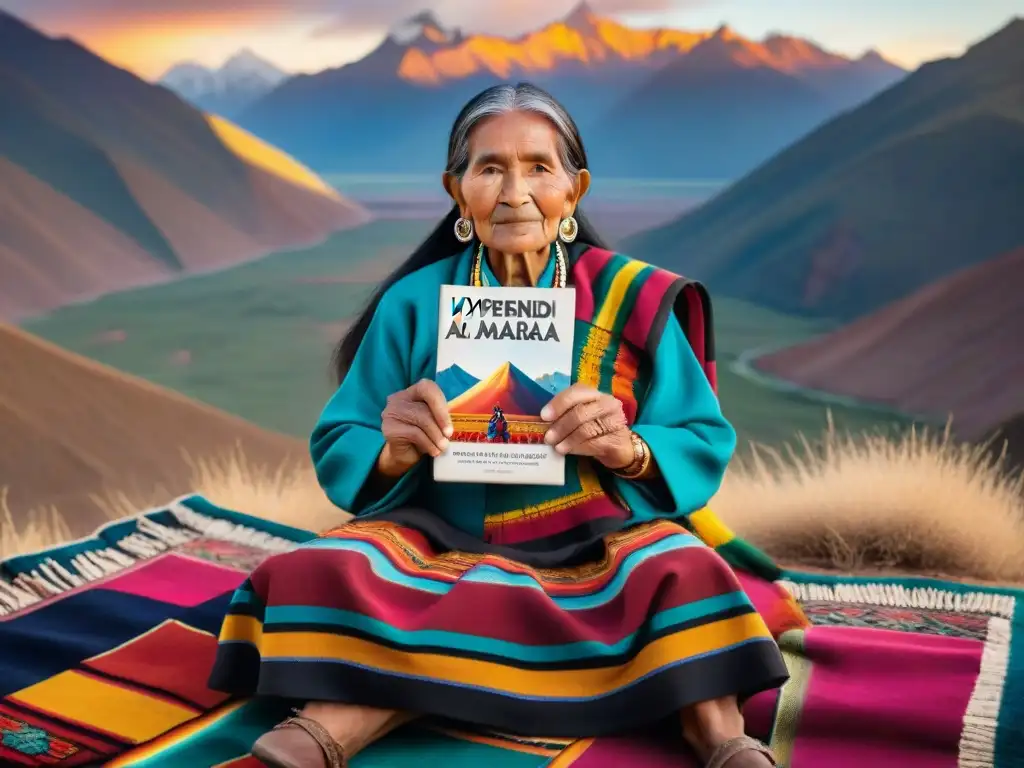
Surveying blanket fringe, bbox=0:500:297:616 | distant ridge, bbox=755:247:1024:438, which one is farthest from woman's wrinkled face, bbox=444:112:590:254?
distant ridge, bbox=755:247:1024:438

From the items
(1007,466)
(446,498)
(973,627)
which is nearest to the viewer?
(446,498)

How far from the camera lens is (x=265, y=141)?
6758mm

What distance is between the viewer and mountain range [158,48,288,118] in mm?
6391

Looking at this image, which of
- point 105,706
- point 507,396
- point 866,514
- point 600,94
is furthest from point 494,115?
point 600,94

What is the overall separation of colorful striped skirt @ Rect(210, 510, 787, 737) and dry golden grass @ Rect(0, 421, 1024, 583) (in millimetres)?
1845

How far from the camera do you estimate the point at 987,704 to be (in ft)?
9.11

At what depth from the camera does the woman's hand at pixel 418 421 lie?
2.64 m

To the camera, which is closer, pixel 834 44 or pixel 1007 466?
pixel 1007 466

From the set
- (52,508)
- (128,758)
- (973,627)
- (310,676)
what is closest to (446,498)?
(310,676)

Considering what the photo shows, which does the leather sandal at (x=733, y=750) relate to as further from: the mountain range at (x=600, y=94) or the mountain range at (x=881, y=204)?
the mountain range at (x=600, y=94)

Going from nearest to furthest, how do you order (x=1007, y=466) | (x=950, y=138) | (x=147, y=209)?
(x=1007, y=466) → (x=950, y=138) → (x=147, y=209)

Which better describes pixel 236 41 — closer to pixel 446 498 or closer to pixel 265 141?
pixel 265 141

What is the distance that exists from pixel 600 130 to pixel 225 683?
4571mm

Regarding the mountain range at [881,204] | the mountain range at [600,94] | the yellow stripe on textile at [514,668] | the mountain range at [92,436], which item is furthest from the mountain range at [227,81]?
the yellow stripe on textile at [514,668]
